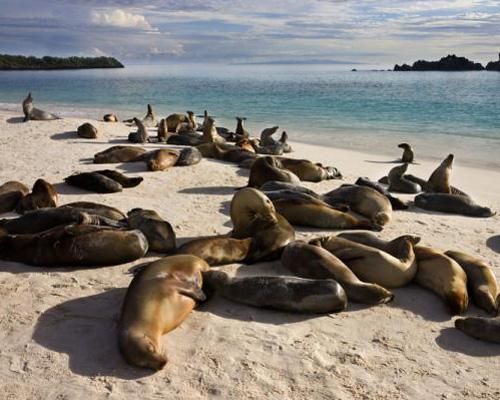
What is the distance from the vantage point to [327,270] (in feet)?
14.9

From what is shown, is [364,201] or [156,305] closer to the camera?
[156,305]

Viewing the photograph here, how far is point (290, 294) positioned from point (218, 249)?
1.05 meters

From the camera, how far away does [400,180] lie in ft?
28.8

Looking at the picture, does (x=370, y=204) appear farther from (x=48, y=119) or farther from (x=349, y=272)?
(x=48, y=119)

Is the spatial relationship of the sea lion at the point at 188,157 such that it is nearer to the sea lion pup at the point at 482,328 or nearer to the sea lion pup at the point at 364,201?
the sea lion pup at the point at 364,201

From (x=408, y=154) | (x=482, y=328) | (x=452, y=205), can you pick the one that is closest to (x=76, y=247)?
(x=482, y=328)

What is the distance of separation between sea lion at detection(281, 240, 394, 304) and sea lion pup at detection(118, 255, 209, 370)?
775 mm

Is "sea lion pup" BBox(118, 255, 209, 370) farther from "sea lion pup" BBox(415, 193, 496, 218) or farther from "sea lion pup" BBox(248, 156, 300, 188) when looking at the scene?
"sea lion pup" BBox(415, 193, 496, 218)

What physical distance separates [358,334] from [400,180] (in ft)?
17.2

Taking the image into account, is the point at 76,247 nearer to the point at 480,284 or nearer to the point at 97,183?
the point at 97,183

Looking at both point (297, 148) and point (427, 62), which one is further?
point (427, 62)

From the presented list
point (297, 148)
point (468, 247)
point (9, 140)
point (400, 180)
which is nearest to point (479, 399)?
point (468, 247)

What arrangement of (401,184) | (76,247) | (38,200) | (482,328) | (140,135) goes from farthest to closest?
(140,135) < (401,184) < (38,200) < (76,247) < (482,328)

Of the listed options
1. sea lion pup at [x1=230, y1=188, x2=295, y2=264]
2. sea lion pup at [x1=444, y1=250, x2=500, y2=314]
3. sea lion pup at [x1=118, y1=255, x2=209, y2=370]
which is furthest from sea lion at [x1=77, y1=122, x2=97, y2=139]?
sea lion pup at [x1=444, y1=250, x2=500, y2=314]
